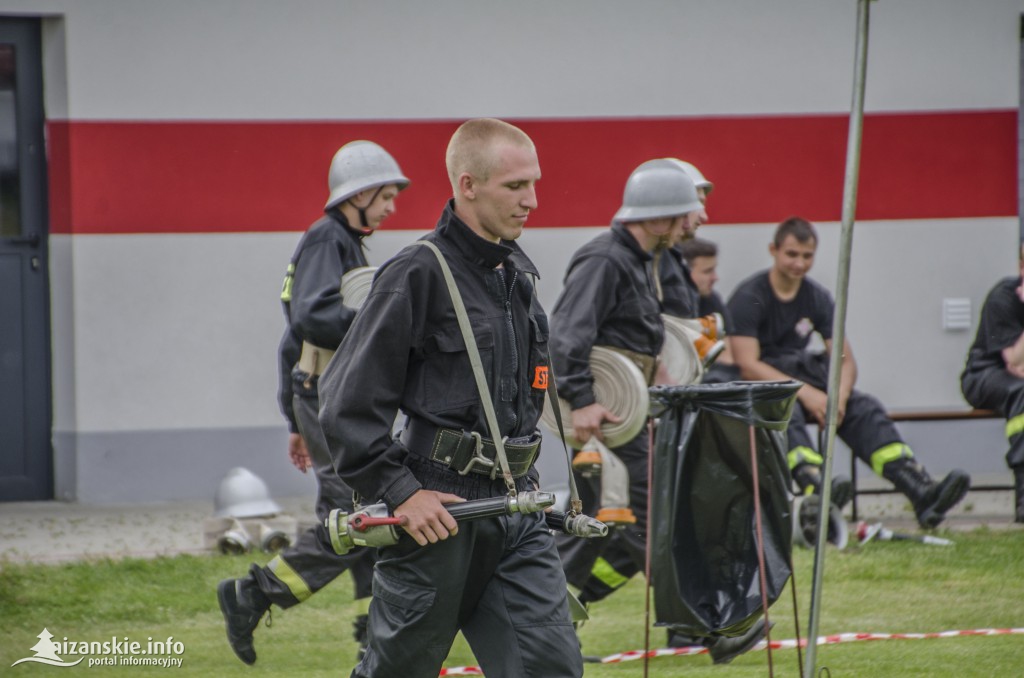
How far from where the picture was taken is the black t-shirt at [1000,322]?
9180 millimetres

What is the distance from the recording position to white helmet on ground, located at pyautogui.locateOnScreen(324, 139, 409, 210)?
6.20 meters

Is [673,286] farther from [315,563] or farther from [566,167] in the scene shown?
[566,167]

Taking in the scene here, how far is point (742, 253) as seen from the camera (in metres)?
10.9

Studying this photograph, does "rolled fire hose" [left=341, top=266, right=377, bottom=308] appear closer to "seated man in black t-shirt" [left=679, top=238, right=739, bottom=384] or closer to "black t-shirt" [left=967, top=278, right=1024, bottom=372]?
"seated man in black t-shirt" [left=679, top=238, right=739, bottom=384]

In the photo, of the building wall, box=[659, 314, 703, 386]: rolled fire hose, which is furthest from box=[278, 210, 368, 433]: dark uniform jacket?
the building wall

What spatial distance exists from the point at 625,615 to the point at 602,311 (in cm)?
176

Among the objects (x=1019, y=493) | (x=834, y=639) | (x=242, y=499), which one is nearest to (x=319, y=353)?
(x=834, y=639)

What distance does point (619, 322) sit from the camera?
20.3 ft

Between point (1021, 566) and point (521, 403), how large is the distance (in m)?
4.76

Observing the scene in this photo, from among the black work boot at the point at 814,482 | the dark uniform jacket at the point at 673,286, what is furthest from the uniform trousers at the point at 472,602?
the black work boot at the point at 814,482

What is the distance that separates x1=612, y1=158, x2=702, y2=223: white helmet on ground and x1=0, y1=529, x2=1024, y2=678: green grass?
1.86 metres

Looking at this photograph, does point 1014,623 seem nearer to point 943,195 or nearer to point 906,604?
point 906,604

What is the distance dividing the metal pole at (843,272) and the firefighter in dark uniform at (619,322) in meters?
1.61

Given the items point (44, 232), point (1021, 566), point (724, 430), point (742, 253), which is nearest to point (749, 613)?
point (724, 430)
